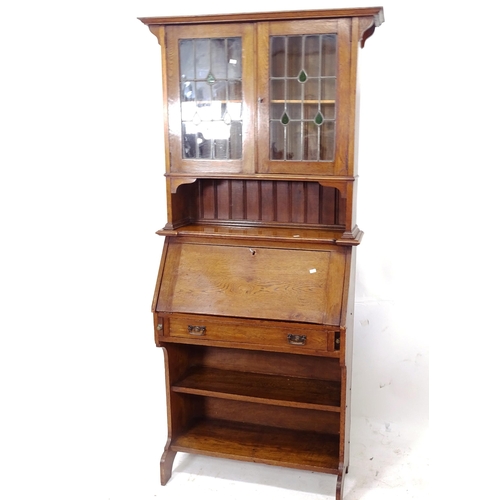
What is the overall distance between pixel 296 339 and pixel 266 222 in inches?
25.3

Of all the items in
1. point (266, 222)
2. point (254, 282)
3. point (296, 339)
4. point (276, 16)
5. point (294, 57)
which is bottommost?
point (296, 339)

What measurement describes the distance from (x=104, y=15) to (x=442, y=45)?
72.3 inches

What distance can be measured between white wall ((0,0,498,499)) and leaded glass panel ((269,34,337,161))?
696 mm

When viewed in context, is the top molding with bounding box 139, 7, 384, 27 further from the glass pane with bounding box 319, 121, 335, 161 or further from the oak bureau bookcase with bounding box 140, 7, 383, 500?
the glass pane with bounding box 319, 121, 335, 161

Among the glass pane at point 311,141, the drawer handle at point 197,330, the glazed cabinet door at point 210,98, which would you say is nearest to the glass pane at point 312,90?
the glass pane at point 311,141

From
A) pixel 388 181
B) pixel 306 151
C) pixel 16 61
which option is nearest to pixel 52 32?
pixel 16 61

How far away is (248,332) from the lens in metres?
2.86

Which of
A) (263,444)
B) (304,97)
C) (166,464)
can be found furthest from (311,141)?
(166,464)

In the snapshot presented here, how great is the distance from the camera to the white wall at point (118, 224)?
332cm

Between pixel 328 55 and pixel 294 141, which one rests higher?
pixel 328 55

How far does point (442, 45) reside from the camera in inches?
129

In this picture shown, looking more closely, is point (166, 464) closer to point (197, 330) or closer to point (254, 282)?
point (197, 330)

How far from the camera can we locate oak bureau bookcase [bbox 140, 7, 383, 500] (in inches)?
108

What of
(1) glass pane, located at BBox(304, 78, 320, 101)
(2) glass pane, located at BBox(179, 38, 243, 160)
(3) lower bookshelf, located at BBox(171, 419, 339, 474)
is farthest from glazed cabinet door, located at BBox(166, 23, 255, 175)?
(3) lower bookshelf, located at BBox(171, 419, 339, 474)
